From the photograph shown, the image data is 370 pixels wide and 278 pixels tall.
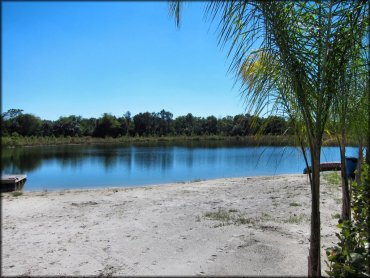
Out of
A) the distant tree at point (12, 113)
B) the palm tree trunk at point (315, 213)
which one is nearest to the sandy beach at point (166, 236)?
the palm tree trunk at point (315, 213)

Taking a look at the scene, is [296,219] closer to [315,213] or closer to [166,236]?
[166,236]

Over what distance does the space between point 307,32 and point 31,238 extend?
6328mm

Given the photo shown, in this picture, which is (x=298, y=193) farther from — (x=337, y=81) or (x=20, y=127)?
(x=20, y=127)

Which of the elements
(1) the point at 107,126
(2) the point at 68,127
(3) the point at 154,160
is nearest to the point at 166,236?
(3) the point at 154,160

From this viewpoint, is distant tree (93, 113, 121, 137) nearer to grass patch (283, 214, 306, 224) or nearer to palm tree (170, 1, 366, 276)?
grass patch (283, 214, 306, 224)

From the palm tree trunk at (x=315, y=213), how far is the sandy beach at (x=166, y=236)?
0.98 meters

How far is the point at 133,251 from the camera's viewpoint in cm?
579

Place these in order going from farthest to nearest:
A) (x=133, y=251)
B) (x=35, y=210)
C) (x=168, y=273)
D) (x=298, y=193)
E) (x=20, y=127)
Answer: (x=298, y=193)
(x=35, y=210)
(x=133, y=251)
(x=168, y=273)
(x=20, y=127)

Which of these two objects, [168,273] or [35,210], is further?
[35,210]

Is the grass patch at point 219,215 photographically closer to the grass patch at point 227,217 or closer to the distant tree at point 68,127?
the grass patch at point 227,217

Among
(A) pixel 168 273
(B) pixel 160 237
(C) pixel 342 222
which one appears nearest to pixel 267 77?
(C) pixel 342 222

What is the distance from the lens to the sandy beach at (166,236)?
4938 mm

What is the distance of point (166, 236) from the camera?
21.9 ft

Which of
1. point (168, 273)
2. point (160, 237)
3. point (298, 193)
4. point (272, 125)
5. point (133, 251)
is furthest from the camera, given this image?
point (298, 193)
